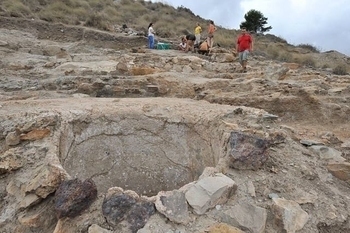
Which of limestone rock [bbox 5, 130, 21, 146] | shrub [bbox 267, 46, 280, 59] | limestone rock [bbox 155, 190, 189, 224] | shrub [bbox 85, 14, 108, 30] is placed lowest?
shrub [bbox 85, 14, 108, 30]

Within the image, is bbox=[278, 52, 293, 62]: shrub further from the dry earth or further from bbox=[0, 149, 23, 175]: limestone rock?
bbox=[0, 149, 23, 175]: limestone rock

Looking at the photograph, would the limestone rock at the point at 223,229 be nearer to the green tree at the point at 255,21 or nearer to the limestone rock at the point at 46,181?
the limestone rock at the point at 46,181

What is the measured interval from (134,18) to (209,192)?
18695 mm

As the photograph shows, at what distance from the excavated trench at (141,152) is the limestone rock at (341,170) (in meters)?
1.44

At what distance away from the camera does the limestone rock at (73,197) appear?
261 cm

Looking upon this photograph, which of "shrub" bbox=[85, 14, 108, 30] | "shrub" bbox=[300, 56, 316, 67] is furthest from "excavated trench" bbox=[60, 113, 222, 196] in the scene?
"shrub" bbox=[85, 14, 108, 30]

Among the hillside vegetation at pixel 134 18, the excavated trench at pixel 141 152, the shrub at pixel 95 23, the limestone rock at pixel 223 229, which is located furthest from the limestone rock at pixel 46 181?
the shrub at pixel 95 23

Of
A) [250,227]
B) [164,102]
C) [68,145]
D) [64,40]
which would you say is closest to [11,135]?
[68,145]

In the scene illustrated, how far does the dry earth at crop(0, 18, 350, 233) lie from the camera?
2.68 meters

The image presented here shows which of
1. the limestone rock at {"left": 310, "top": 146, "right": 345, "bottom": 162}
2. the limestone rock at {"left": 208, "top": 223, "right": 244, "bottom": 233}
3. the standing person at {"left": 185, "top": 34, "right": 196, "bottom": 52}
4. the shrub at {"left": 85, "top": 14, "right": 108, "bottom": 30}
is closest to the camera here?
the limestone rock at {"left": 208, "top": 223, "right": 244, "bottom": 233}

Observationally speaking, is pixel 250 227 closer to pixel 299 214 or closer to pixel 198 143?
pixel 299 214

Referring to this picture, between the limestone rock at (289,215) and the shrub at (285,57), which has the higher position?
the limestone rock at (289,215)

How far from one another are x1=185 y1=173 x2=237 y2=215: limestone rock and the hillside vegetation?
10.1 meters

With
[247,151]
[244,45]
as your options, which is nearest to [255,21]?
[244,45]
